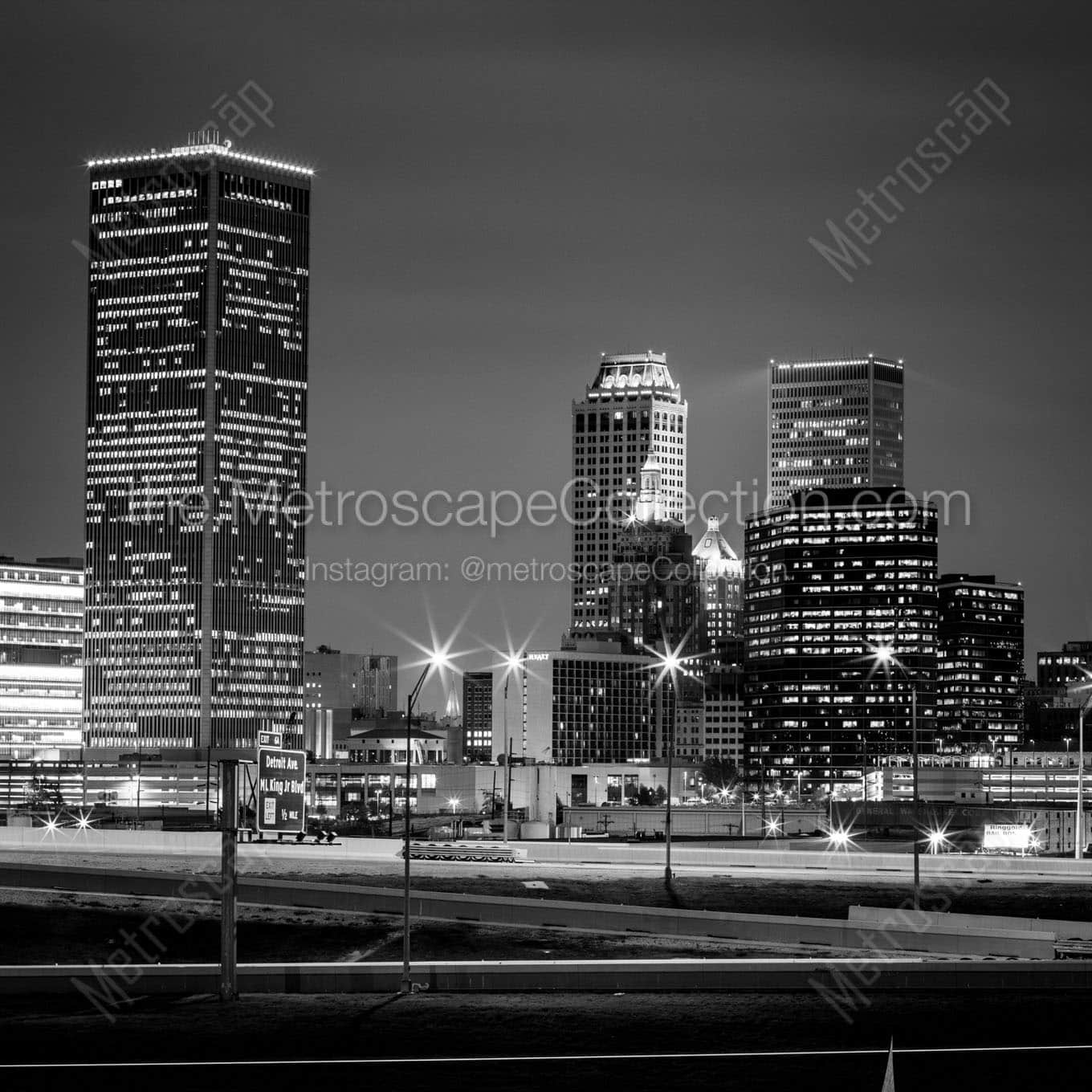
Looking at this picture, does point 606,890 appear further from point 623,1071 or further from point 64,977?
point 623,1071

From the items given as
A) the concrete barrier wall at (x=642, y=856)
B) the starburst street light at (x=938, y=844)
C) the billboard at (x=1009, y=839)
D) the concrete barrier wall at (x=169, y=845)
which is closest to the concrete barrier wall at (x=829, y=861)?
the concrete barrier wall at (x=642, y=856)

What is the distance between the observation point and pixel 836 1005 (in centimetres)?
5631

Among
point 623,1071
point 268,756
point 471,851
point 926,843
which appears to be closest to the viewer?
point 623,1071

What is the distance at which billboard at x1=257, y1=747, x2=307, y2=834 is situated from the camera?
83.4 m

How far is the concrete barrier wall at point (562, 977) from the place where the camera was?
57.2 metres

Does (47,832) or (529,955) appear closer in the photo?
(529,955)

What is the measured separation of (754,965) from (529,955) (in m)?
15.3

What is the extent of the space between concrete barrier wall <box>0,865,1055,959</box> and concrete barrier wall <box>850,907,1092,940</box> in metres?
0.62

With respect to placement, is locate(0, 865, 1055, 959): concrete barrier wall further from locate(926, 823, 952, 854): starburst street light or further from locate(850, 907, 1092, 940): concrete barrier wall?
locate(926, 823, 952, 854): starburst street light

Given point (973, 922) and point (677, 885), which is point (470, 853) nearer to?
point (677, 885)

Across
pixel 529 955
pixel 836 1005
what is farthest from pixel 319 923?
pixel 836 1005

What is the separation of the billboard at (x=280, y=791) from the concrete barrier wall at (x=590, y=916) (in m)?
5.71

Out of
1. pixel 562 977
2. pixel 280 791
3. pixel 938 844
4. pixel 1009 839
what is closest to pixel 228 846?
pixel 562 977

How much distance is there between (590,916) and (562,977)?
65.6ft
